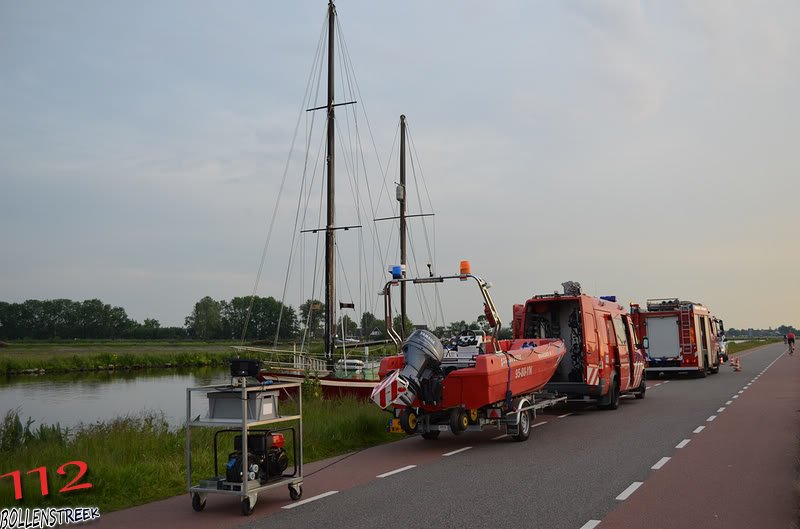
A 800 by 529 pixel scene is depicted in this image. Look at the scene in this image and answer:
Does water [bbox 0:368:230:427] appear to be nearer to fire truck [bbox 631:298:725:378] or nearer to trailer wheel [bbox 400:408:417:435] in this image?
trailer wheel [bbox 400:408:417:435]

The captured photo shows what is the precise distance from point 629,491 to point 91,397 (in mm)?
31403

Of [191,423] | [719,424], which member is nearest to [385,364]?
[191,423]

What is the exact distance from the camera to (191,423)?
8.22 meters

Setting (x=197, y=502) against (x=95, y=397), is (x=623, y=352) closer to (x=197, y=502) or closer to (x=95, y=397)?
(x=197, y=502)

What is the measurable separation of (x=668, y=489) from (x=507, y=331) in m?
9.19

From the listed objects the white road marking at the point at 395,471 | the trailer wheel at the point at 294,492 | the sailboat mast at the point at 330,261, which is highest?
the sailboat mast at the point at 330,261

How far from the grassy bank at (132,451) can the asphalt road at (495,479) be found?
2.99 feet

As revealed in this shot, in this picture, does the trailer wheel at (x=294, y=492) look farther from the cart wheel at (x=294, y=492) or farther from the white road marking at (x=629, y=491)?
the white road marking at (x=629, y=491)

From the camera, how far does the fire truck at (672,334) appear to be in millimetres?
29953

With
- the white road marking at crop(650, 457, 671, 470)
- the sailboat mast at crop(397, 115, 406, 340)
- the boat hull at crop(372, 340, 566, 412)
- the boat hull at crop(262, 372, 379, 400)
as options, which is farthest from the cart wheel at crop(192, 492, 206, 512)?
the sailboat mast at crop(397, 115, 406, 340)

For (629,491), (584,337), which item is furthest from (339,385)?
(629,491)

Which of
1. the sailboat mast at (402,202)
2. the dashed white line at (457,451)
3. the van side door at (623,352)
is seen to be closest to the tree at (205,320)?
the sailboat mast at (402,202)

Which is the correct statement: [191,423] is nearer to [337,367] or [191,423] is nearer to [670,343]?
[337,367]

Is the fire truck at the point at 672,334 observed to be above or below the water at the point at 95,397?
above
